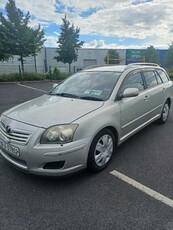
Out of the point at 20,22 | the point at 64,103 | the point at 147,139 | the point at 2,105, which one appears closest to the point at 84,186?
the point at 64,103

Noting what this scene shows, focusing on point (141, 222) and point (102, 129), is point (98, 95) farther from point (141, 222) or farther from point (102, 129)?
point (141, 222)

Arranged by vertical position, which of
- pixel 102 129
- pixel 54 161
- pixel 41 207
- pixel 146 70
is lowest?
pixel 41 207

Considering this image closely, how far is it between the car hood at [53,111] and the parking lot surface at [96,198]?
33.2 inches

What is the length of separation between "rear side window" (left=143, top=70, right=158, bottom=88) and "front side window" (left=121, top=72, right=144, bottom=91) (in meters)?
0.28

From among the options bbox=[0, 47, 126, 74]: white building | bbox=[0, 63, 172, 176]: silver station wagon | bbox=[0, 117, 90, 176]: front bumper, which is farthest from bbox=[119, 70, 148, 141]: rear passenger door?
bbox=[0, 47, 126, 74]: white building

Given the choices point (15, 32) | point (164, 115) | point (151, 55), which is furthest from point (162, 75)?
point (151, 55)

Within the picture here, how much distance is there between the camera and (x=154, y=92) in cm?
448

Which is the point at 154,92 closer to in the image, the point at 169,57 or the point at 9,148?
the point at 9,148

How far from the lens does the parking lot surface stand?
2.09 m

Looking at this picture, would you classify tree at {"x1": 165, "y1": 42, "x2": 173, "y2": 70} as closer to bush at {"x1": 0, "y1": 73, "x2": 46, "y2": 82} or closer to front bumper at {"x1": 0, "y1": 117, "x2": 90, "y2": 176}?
bush at {"x1": 0, "y1": 73, "x2": 46, "y2": 82}

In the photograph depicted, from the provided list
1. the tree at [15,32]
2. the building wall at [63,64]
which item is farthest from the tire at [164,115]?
the building wall at [63,64]

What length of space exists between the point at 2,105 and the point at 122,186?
20.4 feet

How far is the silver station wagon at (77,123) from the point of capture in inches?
97.2

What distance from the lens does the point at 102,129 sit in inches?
115
